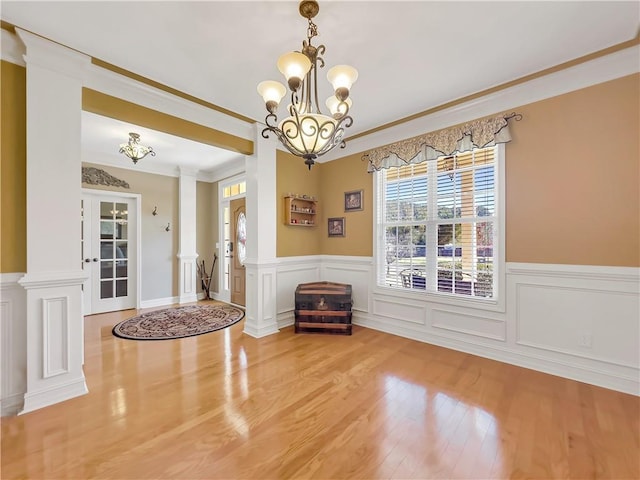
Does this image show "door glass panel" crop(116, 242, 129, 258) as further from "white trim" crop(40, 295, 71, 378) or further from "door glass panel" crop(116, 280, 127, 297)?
"white trim" crop(40, 295, 71, 378)

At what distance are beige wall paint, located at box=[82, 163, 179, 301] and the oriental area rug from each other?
698 mm

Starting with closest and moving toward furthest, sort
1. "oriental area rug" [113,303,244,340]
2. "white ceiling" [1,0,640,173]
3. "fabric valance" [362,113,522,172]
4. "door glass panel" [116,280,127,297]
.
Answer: "white ceiling" [1,0,640,173], "fabric valance" [362,113,522,172], "oriental area rug" [113,303,244,340], "door glass panel" [116,280,127,297]

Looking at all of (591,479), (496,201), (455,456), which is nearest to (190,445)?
(455,456)

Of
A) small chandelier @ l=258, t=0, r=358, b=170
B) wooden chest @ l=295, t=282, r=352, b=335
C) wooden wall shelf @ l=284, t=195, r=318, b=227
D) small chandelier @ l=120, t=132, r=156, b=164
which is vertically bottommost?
wooden chest @ l=295, t=282, r=352, b=335

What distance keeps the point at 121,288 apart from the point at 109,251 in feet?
2.31

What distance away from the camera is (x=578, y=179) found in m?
2.52

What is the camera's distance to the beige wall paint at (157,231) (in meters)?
5.27

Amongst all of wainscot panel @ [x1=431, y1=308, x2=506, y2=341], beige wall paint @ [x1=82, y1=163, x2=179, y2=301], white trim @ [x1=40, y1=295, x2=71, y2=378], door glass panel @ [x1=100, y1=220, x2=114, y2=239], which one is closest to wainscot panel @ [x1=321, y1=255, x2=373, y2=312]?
wainscot panel @ [x1=431, y1=308, x2=506, y2=341]

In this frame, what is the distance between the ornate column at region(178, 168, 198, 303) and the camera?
18.7 feet

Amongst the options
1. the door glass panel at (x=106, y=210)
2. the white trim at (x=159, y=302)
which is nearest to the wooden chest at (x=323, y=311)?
the white trim at (x=159, y=302)

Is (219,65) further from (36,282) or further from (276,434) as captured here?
(276,434)

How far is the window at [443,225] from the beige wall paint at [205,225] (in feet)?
13.0

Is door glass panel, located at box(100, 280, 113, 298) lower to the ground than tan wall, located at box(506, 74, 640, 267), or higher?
lower

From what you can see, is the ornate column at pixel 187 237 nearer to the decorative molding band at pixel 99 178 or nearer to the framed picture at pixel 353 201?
the decorative molding band at pixel 99 178
